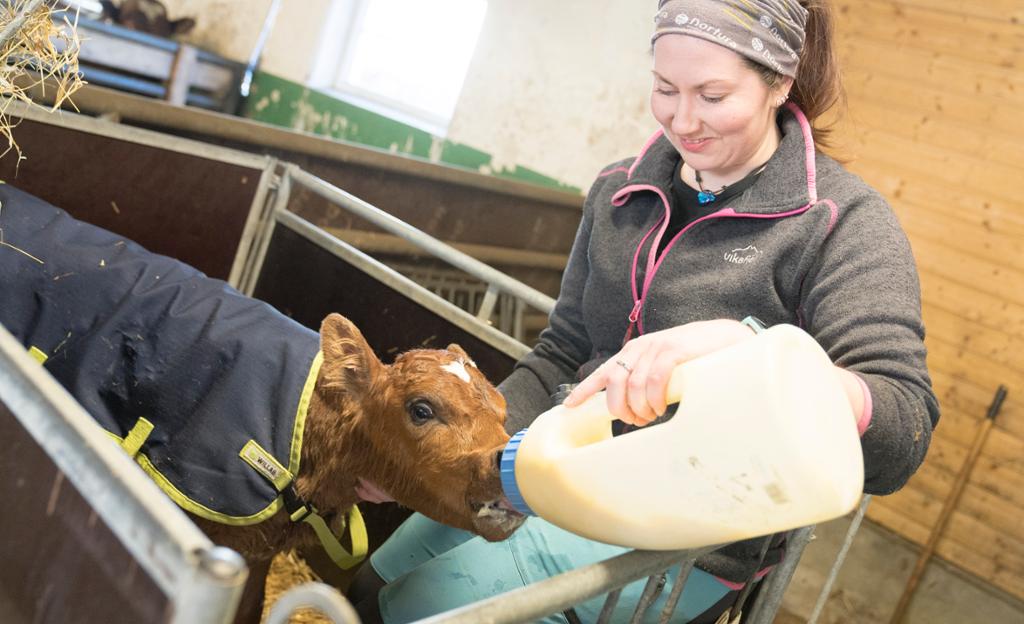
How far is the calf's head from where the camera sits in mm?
1375

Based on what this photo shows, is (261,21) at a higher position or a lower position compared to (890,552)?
higher

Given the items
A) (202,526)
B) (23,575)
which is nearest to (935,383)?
(202,526)

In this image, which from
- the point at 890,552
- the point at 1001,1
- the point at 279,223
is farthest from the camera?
the point at 890,552

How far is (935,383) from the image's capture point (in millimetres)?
4320

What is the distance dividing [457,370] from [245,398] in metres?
0.35

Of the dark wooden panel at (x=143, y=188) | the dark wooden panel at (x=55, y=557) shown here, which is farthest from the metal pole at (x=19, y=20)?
the dark wooden panel at (x=143, y=188)

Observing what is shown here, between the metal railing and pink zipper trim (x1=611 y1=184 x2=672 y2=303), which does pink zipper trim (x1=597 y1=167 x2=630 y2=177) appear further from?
the metal railing

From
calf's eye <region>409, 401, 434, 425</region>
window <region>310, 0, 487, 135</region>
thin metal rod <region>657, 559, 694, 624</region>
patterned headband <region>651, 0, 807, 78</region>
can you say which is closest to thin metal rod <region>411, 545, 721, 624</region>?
thin metal rod <region>657, 559, 694, 624</region>

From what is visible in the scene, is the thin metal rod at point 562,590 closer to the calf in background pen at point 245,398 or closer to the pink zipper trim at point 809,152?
the calf in background pen at point 245,398

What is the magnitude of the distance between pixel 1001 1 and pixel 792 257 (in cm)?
361

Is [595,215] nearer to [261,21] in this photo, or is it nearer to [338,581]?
[338,581]

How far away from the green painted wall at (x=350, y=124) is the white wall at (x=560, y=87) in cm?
8

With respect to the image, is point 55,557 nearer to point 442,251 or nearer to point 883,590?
point 442,251

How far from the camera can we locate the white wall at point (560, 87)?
5062 mm
